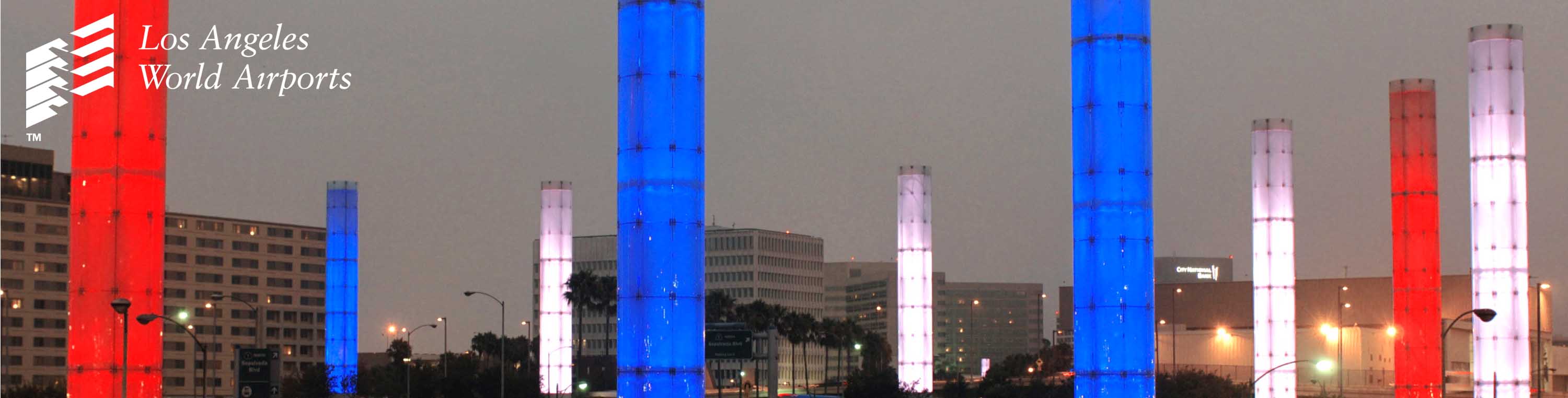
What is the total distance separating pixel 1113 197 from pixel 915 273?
137ft

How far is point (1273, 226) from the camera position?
245ft

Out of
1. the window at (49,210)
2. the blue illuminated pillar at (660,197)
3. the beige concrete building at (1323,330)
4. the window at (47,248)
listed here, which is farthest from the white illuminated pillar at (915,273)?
the window at (47,248)

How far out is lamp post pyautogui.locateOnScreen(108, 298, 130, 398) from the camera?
3747cm

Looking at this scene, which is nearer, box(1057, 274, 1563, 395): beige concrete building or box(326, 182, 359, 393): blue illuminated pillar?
box(326, 182, 359, 393): blue illuminated pillar

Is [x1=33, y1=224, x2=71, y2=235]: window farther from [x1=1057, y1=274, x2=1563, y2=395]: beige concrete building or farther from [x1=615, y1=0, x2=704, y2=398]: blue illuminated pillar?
[x1=615, y1=0, x2=704, y2=398]: blue illuminated pillar

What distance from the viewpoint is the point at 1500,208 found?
207ft

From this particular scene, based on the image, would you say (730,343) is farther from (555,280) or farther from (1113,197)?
(555,280)

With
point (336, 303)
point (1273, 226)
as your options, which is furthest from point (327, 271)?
point (1273, 226)

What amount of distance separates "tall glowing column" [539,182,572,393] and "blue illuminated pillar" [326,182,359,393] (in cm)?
1379

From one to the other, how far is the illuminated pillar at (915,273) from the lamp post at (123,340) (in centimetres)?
5486

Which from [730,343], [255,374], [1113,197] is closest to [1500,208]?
[1113,197]

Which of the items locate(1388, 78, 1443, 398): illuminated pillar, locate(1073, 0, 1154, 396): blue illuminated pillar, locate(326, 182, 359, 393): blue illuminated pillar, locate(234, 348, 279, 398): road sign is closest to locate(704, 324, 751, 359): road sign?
locate(1073, 0, 1154, 396): blue illuminated pillar

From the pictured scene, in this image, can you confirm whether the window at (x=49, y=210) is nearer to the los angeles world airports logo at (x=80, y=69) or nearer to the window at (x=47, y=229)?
the window at (x=47, y=229)

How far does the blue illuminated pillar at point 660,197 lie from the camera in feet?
149
